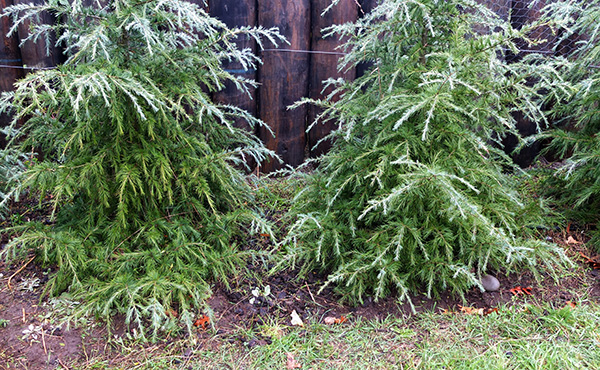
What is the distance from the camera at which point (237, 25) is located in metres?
3.36

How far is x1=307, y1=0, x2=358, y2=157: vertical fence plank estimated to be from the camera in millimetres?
3604

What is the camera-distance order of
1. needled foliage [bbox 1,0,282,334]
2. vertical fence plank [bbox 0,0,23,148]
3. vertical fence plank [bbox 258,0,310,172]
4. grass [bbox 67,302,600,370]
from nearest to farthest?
1. grass [bbox 67,302,600,370]
2. needled foliage [bbox 1,0,282,334]
3. vertical fence plank [bbox 0,0,23,148]
4. vertical fence plank [bbox 258,0,310,172]

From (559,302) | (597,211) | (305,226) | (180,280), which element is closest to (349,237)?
(305,226)

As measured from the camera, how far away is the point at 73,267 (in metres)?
2.25

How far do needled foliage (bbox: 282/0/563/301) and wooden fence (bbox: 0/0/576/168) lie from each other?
106 cm

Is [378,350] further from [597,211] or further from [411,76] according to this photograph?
[597,211]

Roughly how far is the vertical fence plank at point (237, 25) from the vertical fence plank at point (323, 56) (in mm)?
550

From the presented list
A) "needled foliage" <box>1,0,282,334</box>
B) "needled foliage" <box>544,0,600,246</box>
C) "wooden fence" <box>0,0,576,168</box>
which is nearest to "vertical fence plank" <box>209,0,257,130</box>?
"wooden fence" <box>0,0,576,168</box>

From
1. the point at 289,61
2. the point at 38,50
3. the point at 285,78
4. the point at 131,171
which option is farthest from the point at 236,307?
the point at 38,50

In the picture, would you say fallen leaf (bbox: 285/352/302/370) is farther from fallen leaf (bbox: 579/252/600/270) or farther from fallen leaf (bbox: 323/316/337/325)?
fallen leaf (bbox: 579/252/600/270)

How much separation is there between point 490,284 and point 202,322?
5.60 feet

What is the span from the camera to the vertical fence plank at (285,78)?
137 inches

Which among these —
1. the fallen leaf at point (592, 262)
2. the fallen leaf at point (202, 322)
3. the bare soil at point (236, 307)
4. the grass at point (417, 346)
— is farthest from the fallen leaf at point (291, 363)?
the fallen leaf at point (592, 262)

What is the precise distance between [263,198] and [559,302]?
216cm
